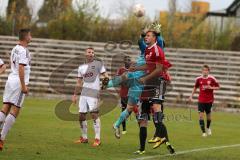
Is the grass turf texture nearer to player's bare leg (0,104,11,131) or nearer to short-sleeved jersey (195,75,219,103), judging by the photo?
player's bare leg (0,104,11,131)

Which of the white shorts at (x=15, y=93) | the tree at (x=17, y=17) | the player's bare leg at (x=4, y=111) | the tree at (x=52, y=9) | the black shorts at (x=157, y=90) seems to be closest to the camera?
the white shorts at (x=15, y=93)

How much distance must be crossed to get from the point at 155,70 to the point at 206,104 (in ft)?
25.0

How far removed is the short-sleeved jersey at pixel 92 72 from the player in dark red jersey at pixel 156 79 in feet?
6.45

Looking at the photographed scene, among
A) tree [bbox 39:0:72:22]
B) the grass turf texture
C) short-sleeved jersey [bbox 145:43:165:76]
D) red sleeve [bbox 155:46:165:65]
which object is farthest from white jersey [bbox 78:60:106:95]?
tree [bbox 39:0:72:22]

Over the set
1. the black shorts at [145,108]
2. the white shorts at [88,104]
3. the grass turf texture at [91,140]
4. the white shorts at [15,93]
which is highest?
the white shorts at [15,93]

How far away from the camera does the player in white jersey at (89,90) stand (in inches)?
577

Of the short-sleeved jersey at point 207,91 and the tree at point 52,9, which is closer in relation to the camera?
the short-sleeved jersey at point 207,91

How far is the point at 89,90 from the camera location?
1480 cm

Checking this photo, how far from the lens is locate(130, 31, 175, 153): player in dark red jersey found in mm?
12648

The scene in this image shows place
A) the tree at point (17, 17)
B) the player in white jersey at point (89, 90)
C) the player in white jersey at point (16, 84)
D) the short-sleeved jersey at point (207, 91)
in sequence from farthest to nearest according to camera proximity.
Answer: the tree at point (17, 17)
the short-sleeved jersey at point (207, 91)
the player in white jersey at point (89, 90)
the player in white jersey at point (16, 84)

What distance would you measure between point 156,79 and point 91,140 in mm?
3291

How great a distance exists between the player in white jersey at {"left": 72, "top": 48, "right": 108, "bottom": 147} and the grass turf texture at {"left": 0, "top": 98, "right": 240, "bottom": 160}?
0.52 meters

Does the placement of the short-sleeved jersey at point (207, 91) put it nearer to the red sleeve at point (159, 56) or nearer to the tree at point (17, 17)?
the red sleeve at point (159, 56)

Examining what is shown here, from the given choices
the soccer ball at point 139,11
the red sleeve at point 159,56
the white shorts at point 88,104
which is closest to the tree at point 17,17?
the soccer ball at point 139,11
